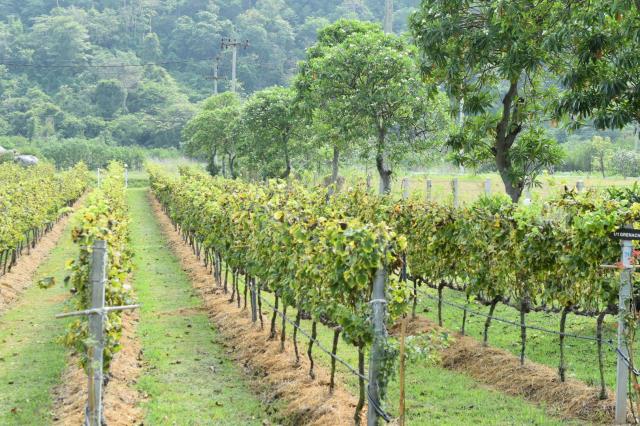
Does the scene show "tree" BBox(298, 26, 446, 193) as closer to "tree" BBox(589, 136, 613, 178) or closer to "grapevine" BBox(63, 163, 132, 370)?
"grapevine" BBox(63, 163, 132, 370)

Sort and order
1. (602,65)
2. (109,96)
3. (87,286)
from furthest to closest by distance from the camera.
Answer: (109,96) → (602,65) → (87,286)

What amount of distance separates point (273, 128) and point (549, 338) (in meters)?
19.4

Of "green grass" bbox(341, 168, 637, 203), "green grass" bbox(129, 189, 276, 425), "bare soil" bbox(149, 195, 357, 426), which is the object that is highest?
"green grass" bbox(341, 168, 637, 203)

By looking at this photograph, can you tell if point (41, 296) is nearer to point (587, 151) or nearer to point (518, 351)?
point (518, 351)

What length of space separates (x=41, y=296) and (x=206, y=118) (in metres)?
31.6

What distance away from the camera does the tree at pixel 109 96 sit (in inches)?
3521

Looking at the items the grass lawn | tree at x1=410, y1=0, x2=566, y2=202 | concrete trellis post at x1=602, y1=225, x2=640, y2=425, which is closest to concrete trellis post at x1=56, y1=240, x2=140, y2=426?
the grass lawn

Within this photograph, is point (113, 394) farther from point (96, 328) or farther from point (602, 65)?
point (602, 65)

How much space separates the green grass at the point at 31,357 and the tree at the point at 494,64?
8.03 meters

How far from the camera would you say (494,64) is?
13.3 m

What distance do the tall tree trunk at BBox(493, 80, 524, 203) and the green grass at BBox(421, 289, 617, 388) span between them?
7.79 ft

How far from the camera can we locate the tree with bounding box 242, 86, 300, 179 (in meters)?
29.3

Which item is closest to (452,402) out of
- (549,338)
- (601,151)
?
(549,338)

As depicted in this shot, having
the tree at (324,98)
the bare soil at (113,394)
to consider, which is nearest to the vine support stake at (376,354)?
the bare soil at (113,394)
